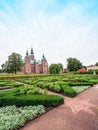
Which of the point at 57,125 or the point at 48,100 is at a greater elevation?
the point at 48,100

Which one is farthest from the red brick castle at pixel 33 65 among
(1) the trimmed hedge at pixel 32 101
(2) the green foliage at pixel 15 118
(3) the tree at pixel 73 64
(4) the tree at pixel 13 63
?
(2) the green foliage at pixel 15 118

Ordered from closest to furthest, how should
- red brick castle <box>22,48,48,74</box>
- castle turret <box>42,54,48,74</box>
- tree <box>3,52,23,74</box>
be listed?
tree <box>3,52,23,74</box>
red brick castle <box>22,48,48,74</box>
castle turret <box>42,54,48,74</box>

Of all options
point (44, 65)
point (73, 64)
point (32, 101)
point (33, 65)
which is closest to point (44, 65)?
point (44, 65)

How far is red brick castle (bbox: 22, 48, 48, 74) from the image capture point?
78750mm

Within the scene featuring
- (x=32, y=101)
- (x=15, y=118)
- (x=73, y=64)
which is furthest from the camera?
(x=73, y=64)

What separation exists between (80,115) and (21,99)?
3.57 m

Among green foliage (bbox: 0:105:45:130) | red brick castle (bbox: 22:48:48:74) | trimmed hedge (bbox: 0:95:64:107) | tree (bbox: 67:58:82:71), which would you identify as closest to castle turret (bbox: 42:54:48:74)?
red brick castle (bbox: 22:48:48:74)

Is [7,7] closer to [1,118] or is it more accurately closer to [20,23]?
[20,23]

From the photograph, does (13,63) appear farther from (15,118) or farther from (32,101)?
(15,118)

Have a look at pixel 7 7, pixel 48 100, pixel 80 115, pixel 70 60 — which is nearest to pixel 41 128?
pixel 80 115

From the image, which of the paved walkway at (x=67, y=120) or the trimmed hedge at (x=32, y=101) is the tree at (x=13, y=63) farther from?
the paved walkway at (x=67, y=120)

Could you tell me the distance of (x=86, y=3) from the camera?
7.34 meters

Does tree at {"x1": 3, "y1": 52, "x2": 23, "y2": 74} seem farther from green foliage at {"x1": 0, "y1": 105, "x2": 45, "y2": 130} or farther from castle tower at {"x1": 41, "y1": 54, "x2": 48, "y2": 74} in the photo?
green foliage at {"x1": 0, "y1": 105, "x2": 45, "y2": 130}

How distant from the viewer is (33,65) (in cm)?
8181
